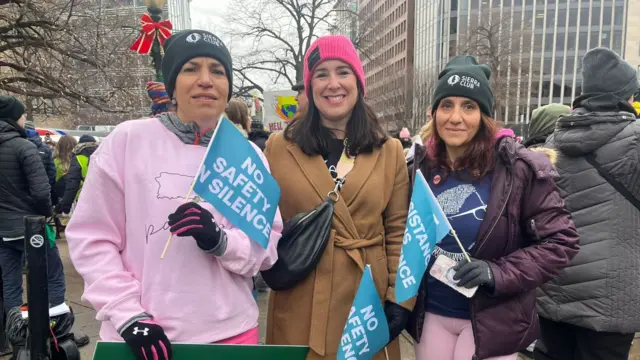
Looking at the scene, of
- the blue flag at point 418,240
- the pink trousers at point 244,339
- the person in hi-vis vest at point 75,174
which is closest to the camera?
the pink trousers at point 244,339

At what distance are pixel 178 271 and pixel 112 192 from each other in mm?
381

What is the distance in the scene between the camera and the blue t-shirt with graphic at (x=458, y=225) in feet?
6.66

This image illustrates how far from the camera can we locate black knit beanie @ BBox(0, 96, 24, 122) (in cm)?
411

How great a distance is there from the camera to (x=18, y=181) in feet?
14.0

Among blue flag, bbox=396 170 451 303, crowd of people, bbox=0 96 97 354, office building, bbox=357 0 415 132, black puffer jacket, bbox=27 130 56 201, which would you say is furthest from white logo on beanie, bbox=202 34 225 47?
black puffer jacket, bbox=27 130 56 201

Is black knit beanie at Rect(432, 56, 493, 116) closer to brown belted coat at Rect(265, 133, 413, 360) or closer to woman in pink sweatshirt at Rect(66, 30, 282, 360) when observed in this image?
brown belted coat at Rect(265, 133, 413, 360)

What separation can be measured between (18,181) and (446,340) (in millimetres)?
4246

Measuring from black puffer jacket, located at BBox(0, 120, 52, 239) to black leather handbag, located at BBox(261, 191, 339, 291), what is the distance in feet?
11.0

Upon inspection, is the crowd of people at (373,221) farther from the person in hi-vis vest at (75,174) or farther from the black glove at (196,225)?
the person in hi-vis vest at (75,174)

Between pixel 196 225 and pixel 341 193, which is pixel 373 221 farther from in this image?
pixel 196 225

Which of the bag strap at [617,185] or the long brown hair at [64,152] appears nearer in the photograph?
the bag strap at [617,185]

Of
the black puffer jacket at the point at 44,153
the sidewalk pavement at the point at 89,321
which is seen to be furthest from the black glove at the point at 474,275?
the black puffer jacket at the point at 44,153

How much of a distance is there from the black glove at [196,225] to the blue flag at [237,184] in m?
0.08

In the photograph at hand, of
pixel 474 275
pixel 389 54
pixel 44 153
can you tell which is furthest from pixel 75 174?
pixel 389 54
